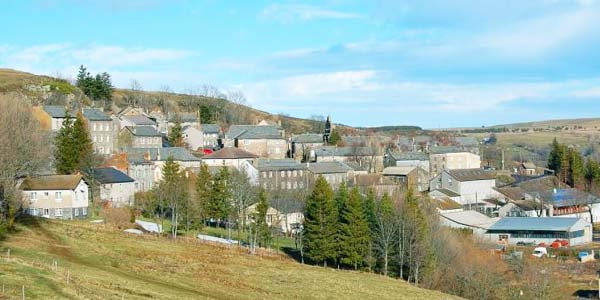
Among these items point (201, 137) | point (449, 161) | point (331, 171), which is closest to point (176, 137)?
point (201, 137)

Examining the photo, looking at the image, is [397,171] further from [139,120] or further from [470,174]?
[139,120]

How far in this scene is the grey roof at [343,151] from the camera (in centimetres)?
12544

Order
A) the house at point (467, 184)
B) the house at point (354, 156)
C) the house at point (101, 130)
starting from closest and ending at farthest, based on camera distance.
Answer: the house at point (101, 130) → the house at point (467, 184) → the house at point (354, 156)


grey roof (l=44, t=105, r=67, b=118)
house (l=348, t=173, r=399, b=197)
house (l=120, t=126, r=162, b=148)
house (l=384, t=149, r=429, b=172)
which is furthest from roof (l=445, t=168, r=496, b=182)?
grey roof (l=44, t=105, r=67, b=118)

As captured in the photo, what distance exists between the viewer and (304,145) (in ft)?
438

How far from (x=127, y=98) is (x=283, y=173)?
69.5 meters

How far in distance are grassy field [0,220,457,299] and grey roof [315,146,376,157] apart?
63043 mm

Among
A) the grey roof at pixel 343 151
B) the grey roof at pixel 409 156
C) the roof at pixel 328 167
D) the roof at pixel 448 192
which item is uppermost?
the grey roof at pixel 343 151

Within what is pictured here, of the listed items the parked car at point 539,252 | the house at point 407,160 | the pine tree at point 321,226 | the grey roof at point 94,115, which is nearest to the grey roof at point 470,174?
the house at point 407,160

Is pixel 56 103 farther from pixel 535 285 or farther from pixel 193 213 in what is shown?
pixel 535 285

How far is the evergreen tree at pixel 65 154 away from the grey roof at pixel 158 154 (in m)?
14.9

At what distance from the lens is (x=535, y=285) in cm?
5478

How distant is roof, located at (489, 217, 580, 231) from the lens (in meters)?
91.7

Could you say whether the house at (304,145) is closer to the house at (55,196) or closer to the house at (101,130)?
the house at (101,130)
